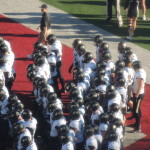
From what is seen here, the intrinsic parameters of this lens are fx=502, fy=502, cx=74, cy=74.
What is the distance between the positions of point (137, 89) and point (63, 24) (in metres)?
7.12

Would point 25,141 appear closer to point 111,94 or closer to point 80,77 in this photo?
point 111,94

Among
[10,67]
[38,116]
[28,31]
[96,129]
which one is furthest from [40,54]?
[28,31]

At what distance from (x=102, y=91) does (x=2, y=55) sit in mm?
2887

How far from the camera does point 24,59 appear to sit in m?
16.0

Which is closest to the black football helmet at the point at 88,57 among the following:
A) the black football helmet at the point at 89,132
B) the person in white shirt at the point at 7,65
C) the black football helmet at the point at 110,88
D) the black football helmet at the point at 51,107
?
the black football helmet at the point at 110,88

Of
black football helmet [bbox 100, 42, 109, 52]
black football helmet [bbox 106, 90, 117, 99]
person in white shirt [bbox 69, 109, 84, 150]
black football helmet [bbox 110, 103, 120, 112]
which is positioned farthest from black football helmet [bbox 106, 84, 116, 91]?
black football helmet [bbox 100, 42, 109, 52]

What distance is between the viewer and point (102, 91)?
1238 cm

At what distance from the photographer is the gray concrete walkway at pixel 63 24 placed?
1717cm

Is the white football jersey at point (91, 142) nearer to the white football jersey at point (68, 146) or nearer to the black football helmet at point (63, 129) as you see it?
the white football jersey at point (68, 146)

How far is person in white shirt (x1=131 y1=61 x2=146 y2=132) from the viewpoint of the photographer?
12.4 metres

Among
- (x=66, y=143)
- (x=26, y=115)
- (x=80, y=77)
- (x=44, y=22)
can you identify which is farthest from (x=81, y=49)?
(x=66, y=143)

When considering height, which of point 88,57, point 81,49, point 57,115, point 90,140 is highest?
point 81,49

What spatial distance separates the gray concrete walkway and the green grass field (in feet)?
1.12

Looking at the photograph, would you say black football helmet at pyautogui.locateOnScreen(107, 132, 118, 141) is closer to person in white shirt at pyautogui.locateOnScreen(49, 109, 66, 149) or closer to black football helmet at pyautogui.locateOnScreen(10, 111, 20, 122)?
person in white shirt at pyautogui.locateOnScreen(49, 109, 66, 149)
